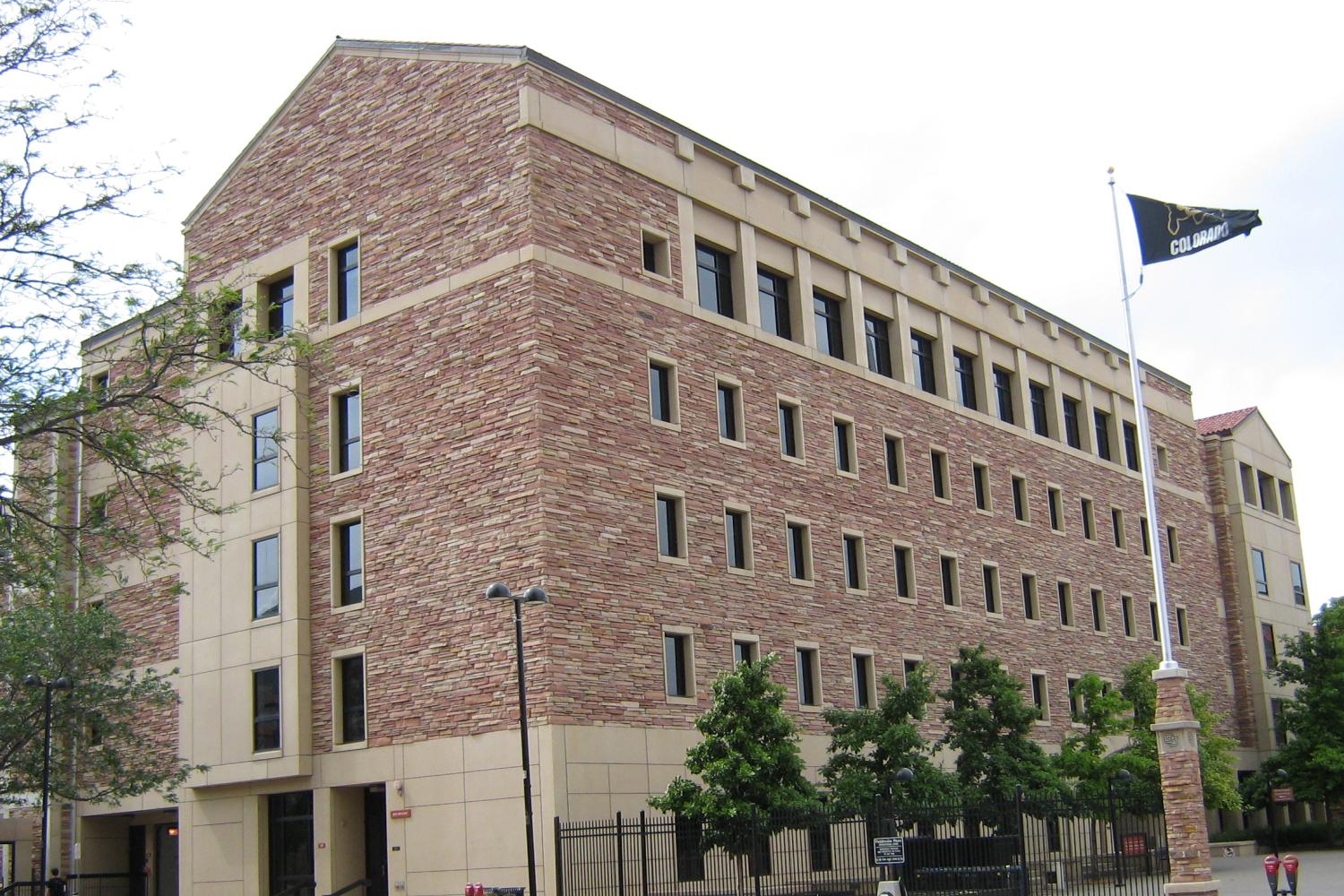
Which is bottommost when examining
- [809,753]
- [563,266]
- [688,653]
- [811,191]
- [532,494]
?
[809,753]

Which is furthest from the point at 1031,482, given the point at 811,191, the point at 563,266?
the point at 563,266

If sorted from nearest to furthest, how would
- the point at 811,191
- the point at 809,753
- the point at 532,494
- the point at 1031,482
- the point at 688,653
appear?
1. the point at 532,494
2. the point at 688,653
3. the point at 809,753
4. the point at 811,191
5. the point at 1031,482

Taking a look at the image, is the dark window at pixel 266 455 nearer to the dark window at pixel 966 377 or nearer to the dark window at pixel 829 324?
the dark window at pixel 829 324

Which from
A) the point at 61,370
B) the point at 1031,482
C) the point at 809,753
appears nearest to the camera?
the point at 61,370

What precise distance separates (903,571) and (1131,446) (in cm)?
1910

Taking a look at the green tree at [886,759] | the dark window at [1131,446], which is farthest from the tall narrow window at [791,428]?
the dark window at [1131,446]

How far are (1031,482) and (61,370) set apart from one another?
113ft

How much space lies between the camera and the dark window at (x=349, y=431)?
119 ft

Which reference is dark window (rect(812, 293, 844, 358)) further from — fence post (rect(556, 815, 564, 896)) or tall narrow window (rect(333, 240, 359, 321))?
fence post (rect(556, 815, 564, 896))

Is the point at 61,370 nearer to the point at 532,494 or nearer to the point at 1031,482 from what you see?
the point at 532,494

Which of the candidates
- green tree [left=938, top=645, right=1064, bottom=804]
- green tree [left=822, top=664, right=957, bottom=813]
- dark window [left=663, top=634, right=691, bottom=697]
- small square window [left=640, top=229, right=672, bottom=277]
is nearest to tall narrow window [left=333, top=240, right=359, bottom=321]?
small square window [left=640, top=229, right=672, bottom=277]

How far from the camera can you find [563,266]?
3366cm

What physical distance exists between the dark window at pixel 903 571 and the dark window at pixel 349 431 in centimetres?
1558

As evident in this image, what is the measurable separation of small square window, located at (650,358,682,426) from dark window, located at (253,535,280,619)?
32.0 feet
